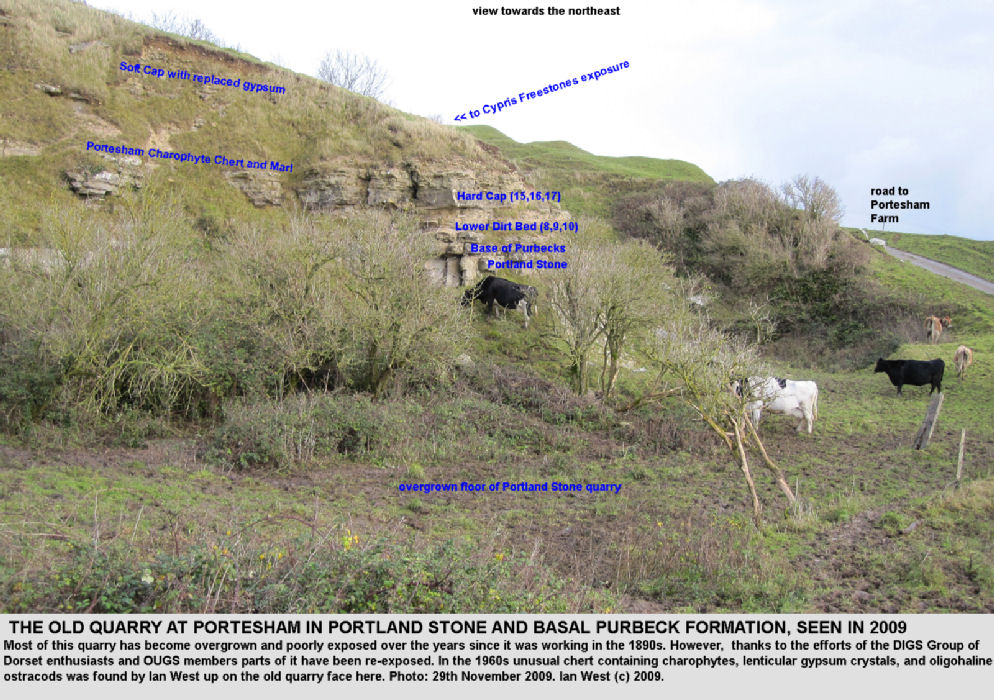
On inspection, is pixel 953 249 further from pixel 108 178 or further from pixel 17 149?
pixel 17 149

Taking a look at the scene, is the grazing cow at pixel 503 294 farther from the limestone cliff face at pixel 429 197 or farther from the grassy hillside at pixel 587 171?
the grassy hillside at pixel 587 171

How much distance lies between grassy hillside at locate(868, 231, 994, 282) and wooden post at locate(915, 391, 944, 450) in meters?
38.2

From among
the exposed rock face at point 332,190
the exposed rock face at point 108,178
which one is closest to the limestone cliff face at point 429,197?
the exposed rock face at point 332,190

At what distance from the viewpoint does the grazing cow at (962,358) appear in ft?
83.6

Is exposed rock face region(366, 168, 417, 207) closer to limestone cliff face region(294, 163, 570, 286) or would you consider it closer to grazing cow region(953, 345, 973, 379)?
limestone cliff face region(294, 163, 570, 286)

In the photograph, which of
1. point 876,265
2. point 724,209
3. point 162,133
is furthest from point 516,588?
point 876,265

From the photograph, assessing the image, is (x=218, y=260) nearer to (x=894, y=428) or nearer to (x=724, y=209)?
(x=894, y=428)

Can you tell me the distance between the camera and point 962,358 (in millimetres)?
25547

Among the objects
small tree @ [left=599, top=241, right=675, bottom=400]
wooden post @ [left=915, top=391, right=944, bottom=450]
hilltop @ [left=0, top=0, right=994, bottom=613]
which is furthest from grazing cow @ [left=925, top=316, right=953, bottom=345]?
wooden post @ [left=915, top=391, right=944, bottom=450]

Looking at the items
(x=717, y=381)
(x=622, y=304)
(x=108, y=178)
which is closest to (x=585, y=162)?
(x=622, y=304)

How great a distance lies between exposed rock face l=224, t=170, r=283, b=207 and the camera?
29.1m

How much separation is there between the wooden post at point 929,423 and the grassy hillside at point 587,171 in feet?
Answer: 93.2

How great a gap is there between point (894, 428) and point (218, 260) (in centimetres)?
2192

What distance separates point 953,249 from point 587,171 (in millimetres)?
34075
